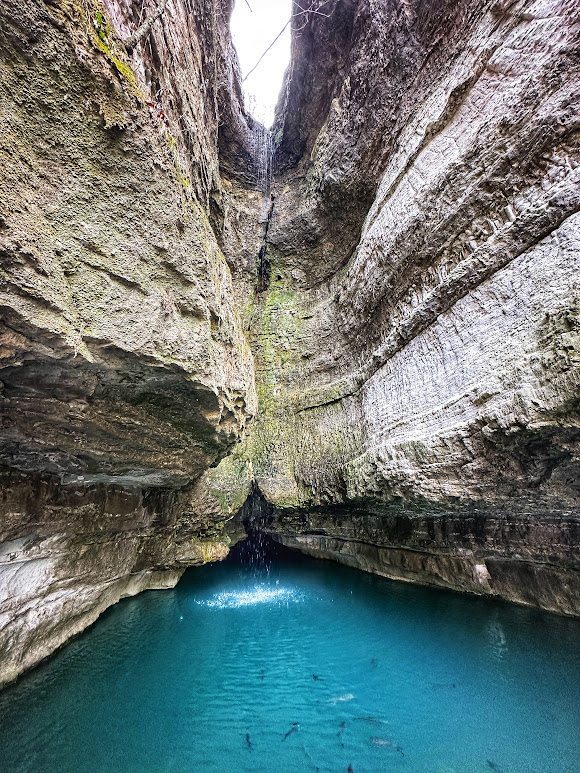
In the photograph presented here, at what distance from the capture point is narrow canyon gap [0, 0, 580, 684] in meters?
2.74

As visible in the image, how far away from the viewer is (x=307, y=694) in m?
4.25

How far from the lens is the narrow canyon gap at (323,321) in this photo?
108 inches

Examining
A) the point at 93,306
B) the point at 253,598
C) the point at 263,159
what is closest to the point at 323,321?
the point at 263,159

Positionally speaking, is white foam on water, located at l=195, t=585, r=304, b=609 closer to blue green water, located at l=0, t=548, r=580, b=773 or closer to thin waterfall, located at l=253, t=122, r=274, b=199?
blue green water, located at l=0, t=548, r=580, b=773

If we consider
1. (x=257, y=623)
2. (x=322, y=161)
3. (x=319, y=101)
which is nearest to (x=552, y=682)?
(x=257, y=623)

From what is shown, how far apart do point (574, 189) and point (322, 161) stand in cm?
718

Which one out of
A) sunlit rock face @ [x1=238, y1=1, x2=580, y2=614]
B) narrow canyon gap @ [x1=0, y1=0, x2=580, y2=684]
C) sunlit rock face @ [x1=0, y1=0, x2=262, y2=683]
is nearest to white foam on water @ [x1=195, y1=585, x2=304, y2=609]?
narrow canyon gap @ [x1=0, y1=0, x2=580, y2=684]

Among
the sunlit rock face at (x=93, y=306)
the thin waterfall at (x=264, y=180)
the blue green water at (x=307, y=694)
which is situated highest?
the thin waterfall at (x=264, y=180)

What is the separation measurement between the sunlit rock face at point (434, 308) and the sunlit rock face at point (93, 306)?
3.03 m

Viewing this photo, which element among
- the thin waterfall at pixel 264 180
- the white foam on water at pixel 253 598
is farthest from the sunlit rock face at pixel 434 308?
the white foam on water at pixel 253 598

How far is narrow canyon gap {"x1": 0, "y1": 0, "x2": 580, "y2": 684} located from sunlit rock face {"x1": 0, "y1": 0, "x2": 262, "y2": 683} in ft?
0.08

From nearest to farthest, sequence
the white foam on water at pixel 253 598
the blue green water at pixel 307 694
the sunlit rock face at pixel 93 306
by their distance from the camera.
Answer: the sunlit rock face at pixel 93 306 → the blue green water at pixel 307 694 → the white foam on water at pixel 253 598

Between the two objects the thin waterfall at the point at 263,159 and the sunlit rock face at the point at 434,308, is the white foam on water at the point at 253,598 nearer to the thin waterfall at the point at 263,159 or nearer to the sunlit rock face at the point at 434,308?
the sunlit rock face at the point at 434,308

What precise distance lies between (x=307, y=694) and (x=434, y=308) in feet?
18.8
